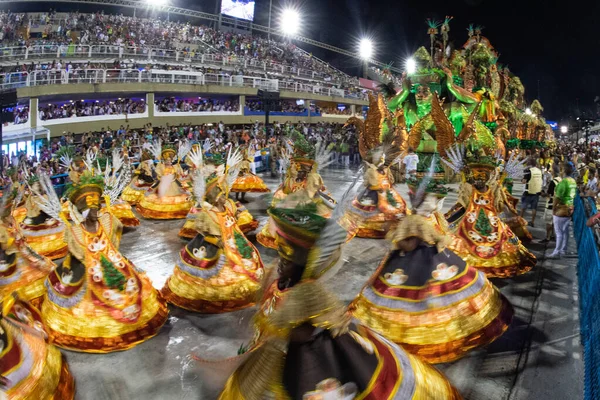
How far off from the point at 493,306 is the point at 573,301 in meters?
2.09

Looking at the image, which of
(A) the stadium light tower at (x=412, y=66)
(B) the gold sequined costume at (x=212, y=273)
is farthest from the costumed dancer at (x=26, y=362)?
(A) the stadium light tower at (x=412, y=66)

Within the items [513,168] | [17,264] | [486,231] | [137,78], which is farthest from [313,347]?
[137,78]

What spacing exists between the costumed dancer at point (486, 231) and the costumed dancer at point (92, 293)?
4522 millimetres

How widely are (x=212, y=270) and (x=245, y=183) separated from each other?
310 inches

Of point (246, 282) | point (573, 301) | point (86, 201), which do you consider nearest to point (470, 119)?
point (573, 301)

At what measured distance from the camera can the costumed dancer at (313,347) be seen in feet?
7.95

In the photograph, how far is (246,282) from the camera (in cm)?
562

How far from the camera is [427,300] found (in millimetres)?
4359

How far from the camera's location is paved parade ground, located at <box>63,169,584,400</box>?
4.06m

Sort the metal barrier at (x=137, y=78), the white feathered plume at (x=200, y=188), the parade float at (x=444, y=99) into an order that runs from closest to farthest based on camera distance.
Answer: the white feathered plume at (x=200, y=188) < the parade float at (x=444, y=99) < the metal barrier at (x=137, y=78)

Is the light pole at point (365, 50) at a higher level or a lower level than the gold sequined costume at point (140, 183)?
higher

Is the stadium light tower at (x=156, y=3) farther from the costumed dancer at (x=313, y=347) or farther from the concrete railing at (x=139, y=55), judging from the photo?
the costumed dancer at (x=313, y=347)

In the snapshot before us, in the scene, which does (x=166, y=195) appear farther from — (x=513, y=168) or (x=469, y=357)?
(x=469, y=357)

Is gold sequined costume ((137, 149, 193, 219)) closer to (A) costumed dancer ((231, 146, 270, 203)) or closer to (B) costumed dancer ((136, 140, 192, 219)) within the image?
(B) costumed dancer ((136, 140, 192, 219))
